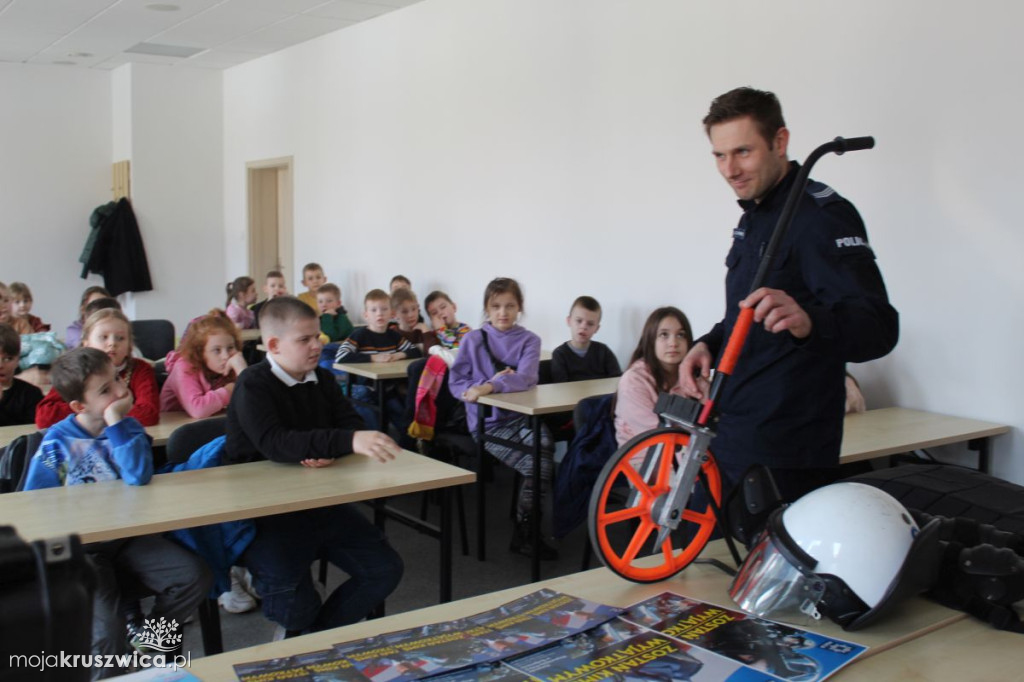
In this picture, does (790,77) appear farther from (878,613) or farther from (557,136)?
(878,613)

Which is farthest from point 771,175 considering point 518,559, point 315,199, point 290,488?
point 315,199

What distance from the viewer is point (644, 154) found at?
4.78 meters

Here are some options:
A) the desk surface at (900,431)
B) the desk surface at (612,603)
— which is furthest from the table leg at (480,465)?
the desk surface at (612,603)

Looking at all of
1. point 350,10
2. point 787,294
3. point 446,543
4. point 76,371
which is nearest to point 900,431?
point 446,543

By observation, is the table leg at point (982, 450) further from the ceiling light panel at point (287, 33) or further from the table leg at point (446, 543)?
the ceiling light panel at point (287, 33)

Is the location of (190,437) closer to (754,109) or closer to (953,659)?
(754,109)

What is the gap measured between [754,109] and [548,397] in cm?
239

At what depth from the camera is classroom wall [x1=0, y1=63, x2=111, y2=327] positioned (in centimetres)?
896

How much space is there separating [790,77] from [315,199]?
496 centimetres

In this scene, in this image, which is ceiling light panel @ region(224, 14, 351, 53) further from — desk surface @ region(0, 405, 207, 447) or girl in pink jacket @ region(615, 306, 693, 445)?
girl in pink jacket @ region(615, 306, 693, 445)

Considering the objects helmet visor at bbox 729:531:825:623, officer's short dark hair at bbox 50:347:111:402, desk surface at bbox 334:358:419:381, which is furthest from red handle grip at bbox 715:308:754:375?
desk surface at bbox 334:358:419:381

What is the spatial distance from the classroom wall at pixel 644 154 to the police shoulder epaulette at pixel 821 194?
2.18 metres

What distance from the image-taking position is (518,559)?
12.7ft

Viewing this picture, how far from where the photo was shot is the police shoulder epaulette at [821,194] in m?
1.57
